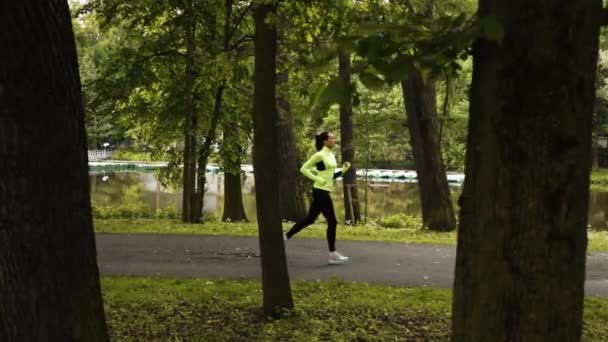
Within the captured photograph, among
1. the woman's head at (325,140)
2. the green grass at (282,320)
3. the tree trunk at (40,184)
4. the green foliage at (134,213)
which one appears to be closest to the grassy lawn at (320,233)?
the woman's head at (325,140)

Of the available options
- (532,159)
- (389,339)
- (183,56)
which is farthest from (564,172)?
(183,56)

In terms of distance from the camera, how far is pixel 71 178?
3.16 meters

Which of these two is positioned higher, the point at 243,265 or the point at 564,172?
the point at 564,172

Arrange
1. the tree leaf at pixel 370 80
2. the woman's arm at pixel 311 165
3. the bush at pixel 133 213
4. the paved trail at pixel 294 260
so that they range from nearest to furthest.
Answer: the tree leaf at pixel 370 80
the paved trail at pixel 294 260
the woman's arm at pixel 311 165
the bush at pixel 133 213

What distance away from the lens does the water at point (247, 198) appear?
26.7 m

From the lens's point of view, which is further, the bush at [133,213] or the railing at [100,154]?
the railing at [100,154]

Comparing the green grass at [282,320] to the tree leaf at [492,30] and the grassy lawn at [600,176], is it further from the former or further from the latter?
the grassy lawn at [600,176]

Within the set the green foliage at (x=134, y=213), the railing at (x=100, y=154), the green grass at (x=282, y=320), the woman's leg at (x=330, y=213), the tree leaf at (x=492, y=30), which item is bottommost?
the green grass at (x=282, y=320)

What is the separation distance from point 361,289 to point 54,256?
4716 mm

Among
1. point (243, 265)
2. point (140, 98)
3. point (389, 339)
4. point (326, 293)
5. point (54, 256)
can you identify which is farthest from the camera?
point (140, 98)

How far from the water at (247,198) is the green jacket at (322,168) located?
15.0 metres

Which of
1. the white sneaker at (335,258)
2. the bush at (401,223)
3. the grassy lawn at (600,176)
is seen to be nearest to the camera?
the white sneaker at (335,258)

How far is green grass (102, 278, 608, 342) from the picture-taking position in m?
5.57

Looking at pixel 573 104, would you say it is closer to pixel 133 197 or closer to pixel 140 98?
pixel 140 98
